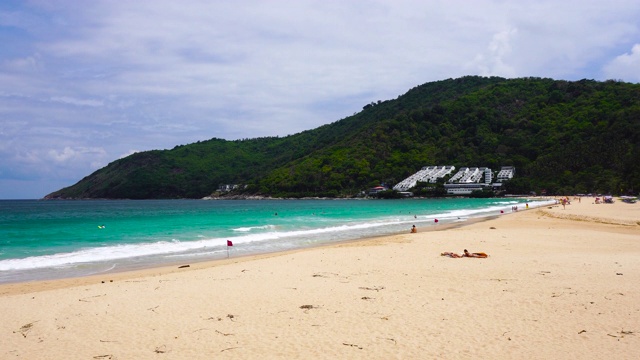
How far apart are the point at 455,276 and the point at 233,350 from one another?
5.86 meters

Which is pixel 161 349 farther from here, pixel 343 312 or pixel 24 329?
pixel 343 312

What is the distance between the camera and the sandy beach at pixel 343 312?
5316 mm

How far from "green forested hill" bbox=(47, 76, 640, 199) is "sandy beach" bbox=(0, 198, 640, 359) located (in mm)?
68287

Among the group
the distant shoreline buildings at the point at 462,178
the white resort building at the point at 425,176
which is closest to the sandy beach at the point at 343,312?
the distant shoreline buildings at the point at 462,178

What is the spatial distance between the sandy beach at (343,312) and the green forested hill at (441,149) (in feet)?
224

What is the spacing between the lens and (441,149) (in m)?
119

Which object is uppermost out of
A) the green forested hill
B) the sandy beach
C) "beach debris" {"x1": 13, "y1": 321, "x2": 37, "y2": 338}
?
the green forested hill

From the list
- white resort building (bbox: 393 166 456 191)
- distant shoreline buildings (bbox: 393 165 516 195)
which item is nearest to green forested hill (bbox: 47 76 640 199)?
distant shoreline buildings (bbox: 393 165 516 195)

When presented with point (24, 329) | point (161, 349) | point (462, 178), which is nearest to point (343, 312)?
point (161, 349)

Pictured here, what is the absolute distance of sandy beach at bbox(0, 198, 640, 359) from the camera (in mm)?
5316

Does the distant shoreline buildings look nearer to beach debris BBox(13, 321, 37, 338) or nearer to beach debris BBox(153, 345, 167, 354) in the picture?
beach debris BBox(13, 321, 37, 338)

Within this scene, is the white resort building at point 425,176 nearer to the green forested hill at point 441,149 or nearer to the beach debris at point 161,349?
the green forested hill at point 441,149

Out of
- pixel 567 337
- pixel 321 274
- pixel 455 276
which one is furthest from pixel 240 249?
pixel 567 337

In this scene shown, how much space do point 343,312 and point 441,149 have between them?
383ft
